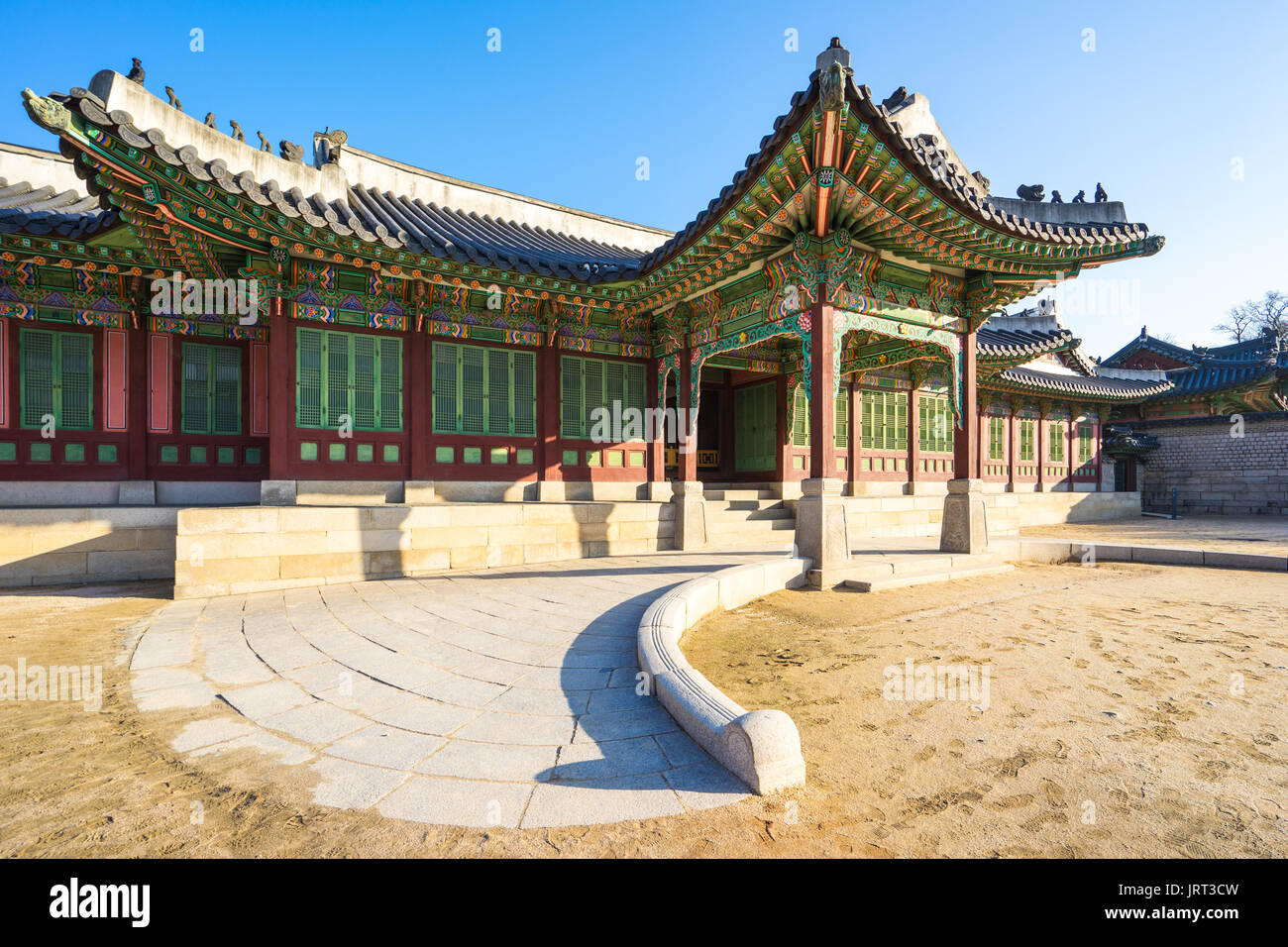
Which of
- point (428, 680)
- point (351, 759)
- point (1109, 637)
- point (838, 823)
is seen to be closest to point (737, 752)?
point (838, 823)

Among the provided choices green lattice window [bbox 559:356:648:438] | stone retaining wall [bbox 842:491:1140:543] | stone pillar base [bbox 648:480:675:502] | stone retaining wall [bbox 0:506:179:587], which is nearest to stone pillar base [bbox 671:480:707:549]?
stone pillar base [bbox 648:480:675:502]

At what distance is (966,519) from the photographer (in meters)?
9.17

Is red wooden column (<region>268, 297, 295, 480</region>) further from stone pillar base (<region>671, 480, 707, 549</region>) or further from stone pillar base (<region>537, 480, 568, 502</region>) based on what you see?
stone pillar base (<region>671, 480, 707, 549</region>)

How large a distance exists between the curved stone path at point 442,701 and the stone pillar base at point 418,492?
3.09 m

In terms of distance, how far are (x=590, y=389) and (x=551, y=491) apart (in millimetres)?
2076

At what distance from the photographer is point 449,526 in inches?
307

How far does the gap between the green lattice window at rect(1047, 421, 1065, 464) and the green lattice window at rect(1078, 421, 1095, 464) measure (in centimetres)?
114

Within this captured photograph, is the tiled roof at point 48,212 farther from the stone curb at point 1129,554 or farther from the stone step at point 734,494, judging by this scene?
the stone curb at point 1129,554

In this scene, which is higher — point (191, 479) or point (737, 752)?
point (191, 479)

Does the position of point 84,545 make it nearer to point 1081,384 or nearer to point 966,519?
A: point 966,519

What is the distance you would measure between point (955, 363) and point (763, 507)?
14.0ft

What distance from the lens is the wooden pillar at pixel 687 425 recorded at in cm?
962
